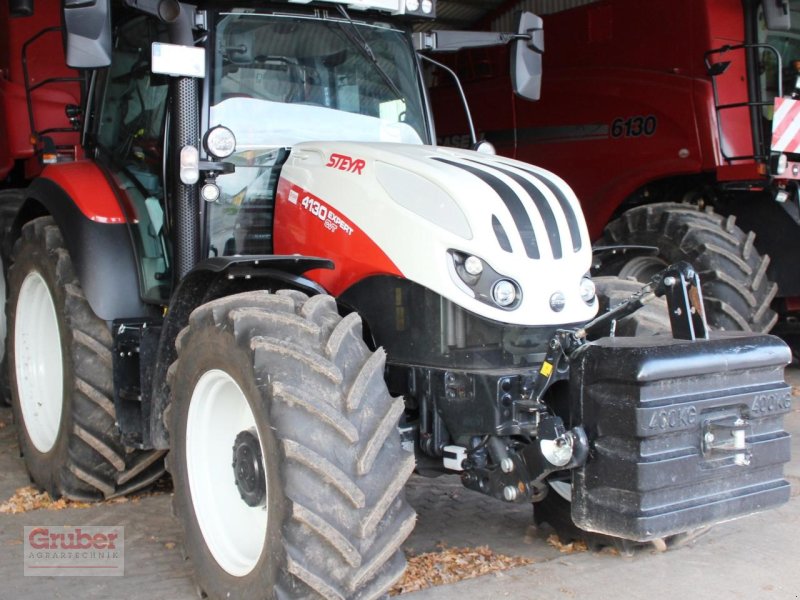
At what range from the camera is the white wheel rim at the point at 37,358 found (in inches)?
192

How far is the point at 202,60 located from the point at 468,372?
1.62 meters

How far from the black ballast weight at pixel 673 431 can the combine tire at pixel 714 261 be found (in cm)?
266

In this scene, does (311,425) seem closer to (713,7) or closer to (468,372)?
(468,372)

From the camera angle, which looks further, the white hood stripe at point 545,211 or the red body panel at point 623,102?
the red body panel at point 623,102

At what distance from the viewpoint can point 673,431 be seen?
120 inches

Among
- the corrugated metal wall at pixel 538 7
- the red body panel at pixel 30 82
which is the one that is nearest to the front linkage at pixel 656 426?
the red body panel at pixel 30 82

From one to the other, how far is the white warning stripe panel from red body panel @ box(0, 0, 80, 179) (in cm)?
467

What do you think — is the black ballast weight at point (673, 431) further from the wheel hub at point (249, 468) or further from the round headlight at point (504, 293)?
the wheel hub at point (249, 468)

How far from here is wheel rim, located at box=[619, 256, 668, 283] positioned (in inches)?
248

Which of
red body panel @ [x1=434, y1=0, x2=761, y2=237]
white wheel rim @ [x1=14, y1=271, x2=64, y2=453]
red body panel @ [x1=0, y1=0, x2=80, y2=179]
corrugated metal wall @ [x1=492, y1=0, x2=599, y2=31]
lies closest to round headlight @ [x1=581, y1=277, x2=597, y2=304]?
white wheel rim @ [x1=14, y1=271, x2=64, y2=453]

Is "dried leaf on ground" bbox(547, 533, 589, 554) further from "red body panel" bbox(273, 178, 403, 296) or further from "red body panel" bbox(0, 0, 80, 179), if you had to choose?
"red body panel" bbox(0, 0, 80, 179)

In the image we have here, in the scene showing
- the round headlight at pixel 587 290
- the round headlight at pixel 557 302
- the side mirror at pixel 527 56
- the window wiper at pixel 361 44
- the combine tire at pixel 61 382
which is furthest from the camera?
the side mirror at pixel 527 56

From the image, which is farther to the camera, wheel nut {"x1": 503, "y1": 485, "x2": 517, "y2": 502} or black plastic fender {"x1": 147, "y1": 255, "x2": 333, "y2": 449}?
black plastic fender {"x1": 147, "y1": 255, "x2": 333, "y2": 449}

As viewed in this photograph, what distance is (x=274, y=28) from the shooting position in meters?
4.14
